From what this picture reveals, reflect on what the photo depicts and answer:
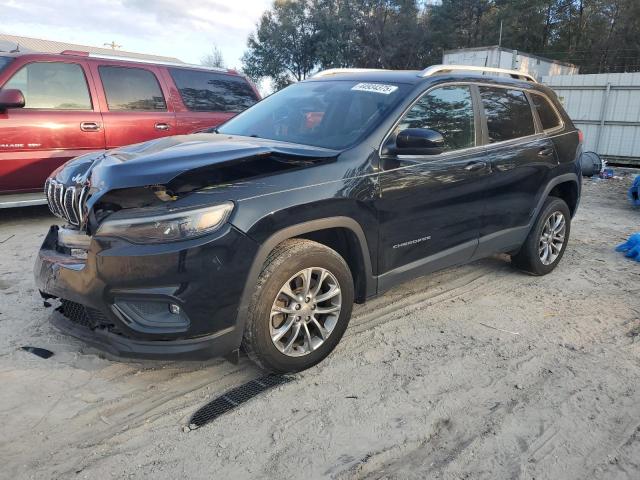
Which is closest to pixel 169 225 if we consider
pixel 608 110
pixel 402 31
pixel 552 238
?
pixel 552 238

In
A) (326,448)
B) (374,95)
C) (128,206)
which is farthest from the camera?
(374,95)

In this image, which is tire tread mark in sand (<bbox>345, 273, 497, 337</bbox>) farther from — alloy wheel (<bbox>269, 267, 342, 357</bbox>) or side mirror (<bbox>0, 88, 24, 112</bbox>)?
side mirror (<bbox>0, 88, 24, 112</bbox>)

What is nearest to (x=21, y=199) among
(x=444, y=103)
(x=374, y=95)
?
(x=374, y=95)

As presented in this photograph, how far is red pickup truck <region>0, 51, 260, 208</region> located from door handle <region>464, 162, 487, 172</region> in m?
4.49

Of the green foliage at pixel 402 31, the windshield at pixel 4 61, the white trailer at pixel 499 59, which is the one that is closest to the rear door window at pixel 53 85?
the windshield at pixel 4 61

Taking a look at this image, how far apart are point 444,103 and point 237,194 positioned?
6.64ft

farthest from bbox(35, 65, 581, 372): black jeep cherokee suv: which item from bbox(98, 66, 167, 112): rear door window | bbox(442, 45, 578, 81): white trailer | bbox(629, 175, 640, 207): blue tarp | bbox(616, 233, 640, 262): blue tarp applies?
bbox(442, 45, 578, 81): white trailer

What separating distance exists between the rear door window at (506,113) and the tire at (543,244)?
0.81 metres

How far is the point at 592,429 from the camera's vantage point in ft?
8.93

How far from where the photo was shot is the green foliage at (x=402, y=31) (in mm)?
36531

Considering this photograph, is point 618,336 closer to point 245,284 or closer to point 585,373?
point 585,373

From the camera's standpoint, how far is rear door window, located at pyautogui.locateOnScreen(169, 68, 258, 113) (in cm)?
731

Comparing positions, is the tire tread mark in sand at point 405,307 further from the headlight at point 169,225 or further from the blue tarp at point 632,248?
the blue tarp at point 632,248

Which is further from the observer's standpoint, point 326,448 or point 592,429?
point 592,429
